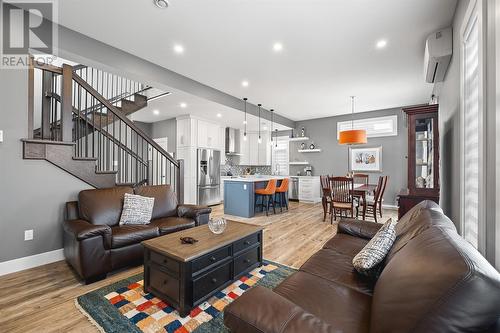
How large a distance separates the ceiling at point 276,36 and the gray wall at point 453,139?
42 centimetres

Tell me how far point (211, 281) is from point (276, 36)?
3.00 meters

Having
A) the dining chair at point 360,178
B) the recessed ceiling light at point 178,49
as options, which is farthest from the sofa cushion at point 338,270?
the dining chair at point 360,178

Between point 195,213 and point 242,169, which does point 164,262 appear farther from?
point 242,169

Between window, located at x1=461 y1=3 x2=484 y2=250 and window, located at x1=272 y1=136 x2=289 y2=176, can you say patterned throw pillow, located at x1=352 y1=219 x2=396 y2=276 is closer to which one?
window, located at x1=461 y1=3 x2=484 y2=250

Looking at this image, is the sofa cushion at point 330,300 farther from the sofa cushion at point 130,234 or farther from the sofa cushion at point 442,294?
the sofa cushion at point 130,234

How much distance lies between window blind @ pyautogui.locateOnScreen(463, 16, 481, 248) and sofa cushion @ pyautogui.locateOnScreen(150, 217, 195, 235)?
295 centimetres

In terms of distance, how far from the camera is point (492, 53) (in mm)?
1325

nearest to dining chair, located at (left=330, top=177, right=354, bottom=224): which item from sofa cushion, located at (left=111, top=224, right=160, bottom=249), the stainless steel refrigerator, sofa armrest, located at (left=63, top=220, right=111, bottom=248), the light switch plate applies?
sofa cushion, located at (left=111, top=224, right=160, bottom=249)

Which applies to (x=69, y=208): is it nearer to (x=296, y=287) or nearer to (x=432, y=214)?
(x=296, y=287)

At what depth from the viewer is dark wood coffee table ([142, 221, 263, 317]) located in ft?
5.91

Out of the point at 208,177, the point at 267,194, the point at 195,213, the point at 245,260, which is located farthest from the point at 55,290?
the point at 208,177

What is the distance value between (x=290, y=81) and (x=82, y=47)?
3378 mm

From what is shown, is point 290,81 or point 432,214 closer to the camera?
point 432,214

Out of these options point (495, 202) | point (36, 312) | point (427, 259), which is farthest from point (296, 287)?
point (36, 312)
